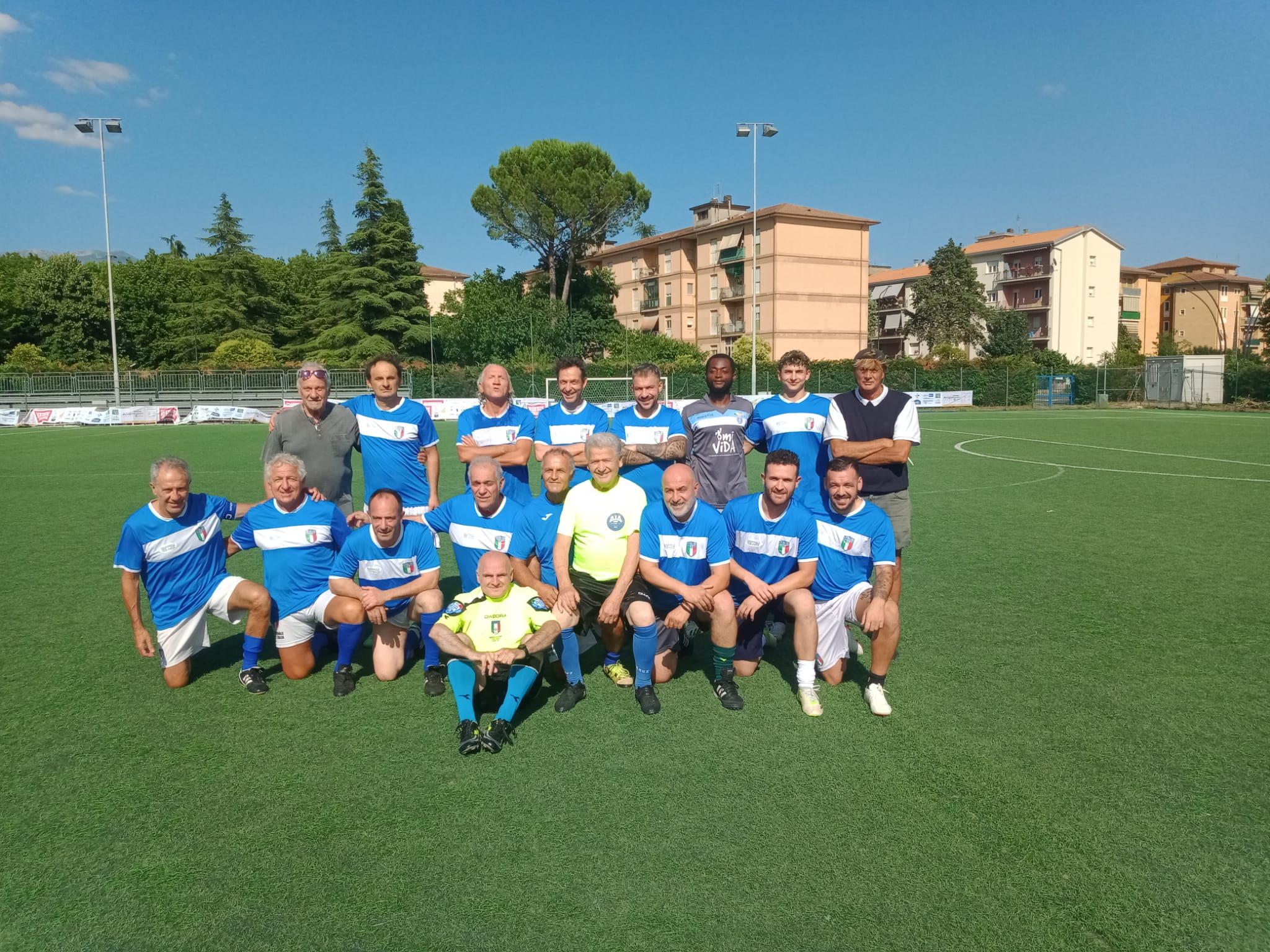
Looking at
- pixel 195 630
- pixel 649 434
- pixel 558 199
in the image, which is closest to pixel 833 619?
pixel 649 434

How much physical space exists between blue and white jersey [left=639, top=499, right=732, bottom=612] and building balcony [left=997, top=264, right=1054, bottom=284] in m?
66.1

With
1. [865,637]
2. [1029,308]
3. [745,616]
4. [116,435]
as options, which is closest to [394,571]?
[745,616]

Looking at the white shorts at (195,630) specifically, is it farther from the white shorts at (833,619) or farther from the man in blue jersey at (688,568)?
the white shorts at (833,619)

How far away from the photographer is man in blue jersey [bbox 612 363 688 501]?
573 centimetres

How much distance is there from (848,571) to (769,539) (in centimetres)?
50

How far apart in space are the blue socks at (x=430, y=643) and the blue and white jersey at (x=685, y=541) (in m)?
1.30

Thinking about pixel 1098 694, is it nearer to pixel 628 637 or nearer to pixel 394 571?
pixel 628 637

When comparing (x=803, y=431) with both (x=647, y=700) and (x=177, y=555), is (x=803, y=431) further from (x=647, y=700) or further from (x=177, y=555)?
(x=177, y=555)

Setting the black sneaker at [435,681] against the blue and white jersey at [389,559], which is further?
the blue and white jersey at [389,559]

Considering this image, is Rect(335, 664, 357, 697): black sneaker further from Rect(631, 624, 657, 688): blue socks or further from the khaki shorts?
the khaki shorts

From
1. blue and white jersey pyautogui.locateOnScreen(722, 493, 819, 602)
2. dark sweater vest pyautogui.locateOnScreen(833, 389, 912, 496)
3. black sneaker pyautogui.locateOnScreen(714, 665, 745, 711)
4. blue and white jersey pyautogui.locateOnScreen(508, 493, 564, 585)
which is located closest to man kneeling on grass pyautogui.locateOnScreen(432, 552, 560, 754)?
blue and white jersey pyautogui.locateOnScreen(508, 493, 564, 585)

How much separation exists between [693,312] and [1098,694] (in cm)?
5350

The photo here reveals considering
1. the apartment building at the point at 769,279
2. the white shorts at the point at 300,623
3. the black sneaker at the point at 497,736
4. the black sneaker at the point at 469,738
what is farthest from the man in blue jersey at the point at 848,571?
the apartment building at the point at 769,279

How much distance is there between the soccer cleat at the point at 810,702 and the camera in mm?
4441
